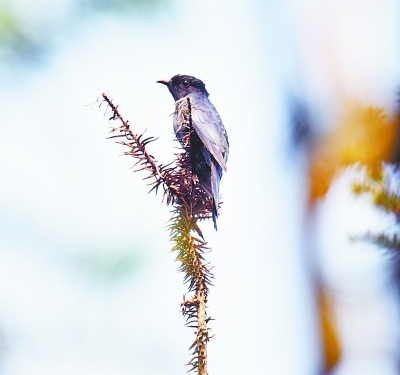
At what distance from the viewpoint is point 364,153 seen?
1.06 metres

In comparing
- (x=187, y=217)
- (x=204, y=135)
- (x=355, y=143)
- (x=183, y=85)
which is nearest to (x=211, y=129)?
(x=204, y=135)

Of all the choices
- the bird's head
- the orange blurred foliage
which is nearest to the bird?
the bird's head

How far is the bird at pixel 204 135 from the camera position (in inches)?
127

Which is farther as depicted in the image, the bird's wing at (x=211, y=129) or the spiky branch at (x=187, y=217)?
the bird's wing at (x=211, y=129)

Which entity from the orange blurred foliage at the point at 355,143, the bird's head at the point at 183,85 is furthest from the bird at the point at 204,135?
the orange blurred foliage at the point at 355,143

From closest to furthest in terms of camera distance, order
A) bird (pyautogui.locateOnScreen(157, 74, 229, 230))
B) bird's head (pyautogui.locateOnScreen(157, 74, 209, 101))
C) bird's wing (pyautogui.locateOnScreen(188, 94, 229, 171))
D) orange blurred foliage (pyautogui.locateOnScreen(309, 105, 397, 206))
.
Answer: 1. orange blurred foliage (pyautogui.locateOnScreen(309, 105, 397, 206))
2. bird (pyautogui.locateOnScreen(157, 74, 229, 230))
3. bird's wing (pyautogui.locateOnScreen(188, 94, 229, 171))
4. bird's head (pyautogui.locateOnScreen(157, 74, 209, 101))

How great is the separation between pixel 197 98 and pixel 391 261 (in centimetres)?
537

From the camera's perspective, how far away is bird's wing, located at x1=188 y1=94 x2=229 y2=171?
14.0 feet

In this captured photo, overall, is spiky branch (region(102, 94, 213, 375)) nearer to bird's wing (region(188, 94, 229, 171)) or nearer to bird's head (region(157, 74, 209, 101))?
bird's wing (region(188, 94, 229, 171))

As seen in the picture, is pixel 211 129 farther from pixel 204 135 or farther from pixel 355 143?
pixel 355 143

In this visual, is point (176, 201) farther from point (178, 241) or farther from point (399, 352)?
point (399, 352)

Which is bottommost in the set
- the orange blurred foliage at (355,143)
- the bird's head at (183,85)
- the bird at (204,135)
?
the orange blurred foliage at (355,143)

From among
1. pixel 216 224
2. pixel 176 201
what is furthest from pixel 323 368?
pixel 216 224

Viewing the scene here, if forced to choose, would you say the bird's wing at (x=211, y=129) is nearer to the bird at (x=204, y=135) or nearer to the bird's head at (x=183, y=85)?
the bird at (x=204, y=135)
